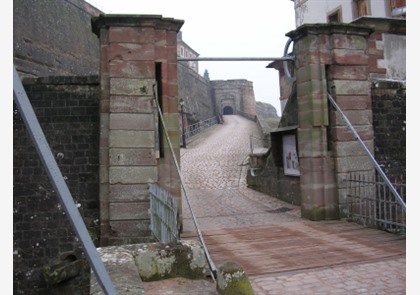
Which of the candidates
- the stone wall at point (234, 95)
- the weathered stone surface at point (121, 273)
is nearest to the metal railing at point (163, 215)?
the weathered stone surface at point (121, 273)

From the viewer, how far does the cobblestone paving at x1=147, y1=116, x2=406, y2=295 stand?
3.99 metres

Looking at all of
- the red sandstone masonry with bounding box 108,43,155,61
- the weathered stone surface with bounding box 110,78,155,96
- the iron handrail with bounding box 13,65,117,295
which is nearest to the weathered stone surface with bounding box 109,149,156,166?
the weathered stone surface with bounding box 110,78,155,96

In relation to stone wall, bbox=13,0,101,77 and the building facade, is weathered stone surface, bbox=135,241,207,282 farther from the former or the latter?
the building facade

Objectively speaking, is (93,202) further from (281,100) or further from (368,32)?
(281,100)

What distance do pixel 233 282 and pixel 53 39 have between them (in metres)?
20.8

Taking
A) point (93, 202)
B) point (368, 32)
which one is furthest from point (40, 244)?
point (368, 32)

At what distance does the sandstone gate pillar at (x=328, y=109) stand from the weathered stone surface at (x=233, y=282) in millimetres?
4336

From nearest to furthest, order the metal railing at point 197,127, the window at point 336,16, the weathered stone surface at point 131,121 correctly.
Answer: the weathered stone surface at point 131,121
the window at point 336,16
the metal railing at point 197,127

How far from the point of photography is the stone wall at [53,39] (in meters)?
18.2

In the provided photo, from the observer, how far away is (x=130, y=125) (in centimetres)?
673

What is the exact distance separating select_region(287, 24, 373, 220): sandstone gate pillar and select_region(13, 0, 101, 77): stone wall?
1295 cm

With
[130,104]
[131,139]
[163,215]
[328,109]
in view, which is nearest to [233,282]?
[163,215]

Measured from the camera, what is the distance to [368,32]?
7.84 meters

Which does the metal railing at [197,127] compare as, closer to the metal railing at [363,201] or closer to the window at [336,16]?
the window at [336,16]
